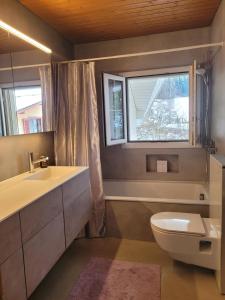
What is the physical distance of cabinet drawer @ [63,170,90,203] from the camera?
6.22ft

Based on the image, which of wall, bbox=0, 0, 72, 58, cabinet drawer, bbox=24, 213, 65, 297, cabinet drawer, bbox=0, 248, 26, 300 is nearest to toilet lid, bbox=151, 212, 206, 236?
cabinet drawer, bbox=24, 213, 65, 297

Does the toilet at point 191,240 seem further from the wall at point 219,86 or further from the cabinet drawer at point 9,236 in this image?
the cabinet drawer at point 9,236

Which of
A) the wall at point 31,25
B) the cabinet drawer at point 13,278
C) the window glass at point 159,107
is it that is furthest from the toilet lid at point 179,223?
the wall at point 31,25

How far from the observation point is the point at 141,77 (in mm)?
3178

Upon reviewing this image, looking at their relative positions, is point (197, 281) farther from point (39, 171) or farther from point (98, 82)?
point (98, 82)

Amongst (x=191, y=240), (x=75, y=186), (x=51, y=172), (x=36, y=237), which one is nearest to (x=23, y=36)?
(x=51, y=172)

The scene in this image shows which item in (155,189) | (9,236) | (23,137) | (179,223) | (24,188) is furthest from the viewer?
(155,189)

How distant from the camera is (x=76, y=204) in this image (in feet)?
6.84

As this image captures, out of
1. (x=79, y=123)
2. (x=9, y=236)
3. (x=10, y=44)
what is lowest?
(x=9, y=236)

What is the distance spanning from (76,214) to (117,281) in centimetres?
66

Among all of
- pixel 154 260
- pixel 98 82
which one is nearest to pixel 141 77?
pixel 98 82

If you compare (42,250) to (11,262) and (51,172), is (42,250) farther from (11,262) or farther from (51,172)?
(51,172)

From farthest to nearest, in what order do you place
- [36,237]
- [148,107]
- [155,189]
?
[148,107] < [155,189] < [36,237]

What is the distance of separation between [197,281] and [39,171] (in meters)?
1.71
